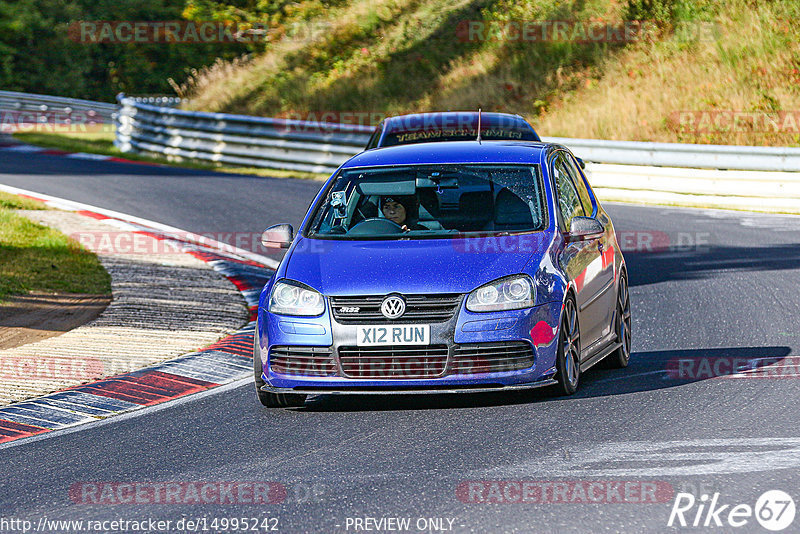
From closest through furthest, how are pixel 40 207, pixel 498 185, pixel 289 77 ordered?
pixel 498 185 → pixel 40 207 → pixel 289 77

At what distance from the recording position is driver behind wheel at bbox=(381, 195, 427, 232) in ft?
29.1

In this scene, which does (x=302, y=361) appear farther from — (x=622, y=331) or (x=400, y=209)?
(x=622, y=331)

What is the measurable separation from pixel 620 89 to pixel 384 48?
879 cm

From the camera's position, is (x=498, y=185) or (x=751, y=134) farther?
(x=751, y=134)

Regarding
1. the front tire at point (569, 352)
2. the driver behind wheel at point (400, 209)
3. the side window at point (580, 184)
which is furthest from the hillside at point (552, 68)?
the front tire at point (569, 352)

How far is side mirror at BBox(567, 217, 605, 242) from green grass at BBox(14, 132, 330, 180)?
17.4 m

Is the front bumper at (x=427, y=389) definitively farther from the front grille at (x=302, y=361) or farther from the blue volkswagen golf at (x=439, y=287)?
the front grille at (x=302, y=361)

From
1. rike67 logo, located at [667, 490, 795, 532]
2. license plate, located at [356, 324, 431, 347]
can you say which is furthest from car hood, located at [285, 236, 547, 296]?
rike67 logo, located at [667, 490, 795, 532]

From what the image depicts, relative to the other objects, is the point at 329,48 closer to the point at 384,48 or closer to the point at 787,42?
the point at 384,48

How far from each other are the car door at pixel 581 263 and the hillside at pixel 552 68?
1549cm

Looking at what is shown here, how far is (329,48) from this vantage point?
36.5 meters

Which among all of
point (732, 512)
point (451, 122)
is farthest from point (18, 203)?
point (732, 512)

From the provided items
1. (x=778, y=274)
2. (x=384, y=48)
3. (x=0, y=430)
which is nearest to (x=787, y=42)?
(x=384, y=48)

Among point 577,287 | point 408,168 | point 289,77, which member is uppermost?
point 408,168
